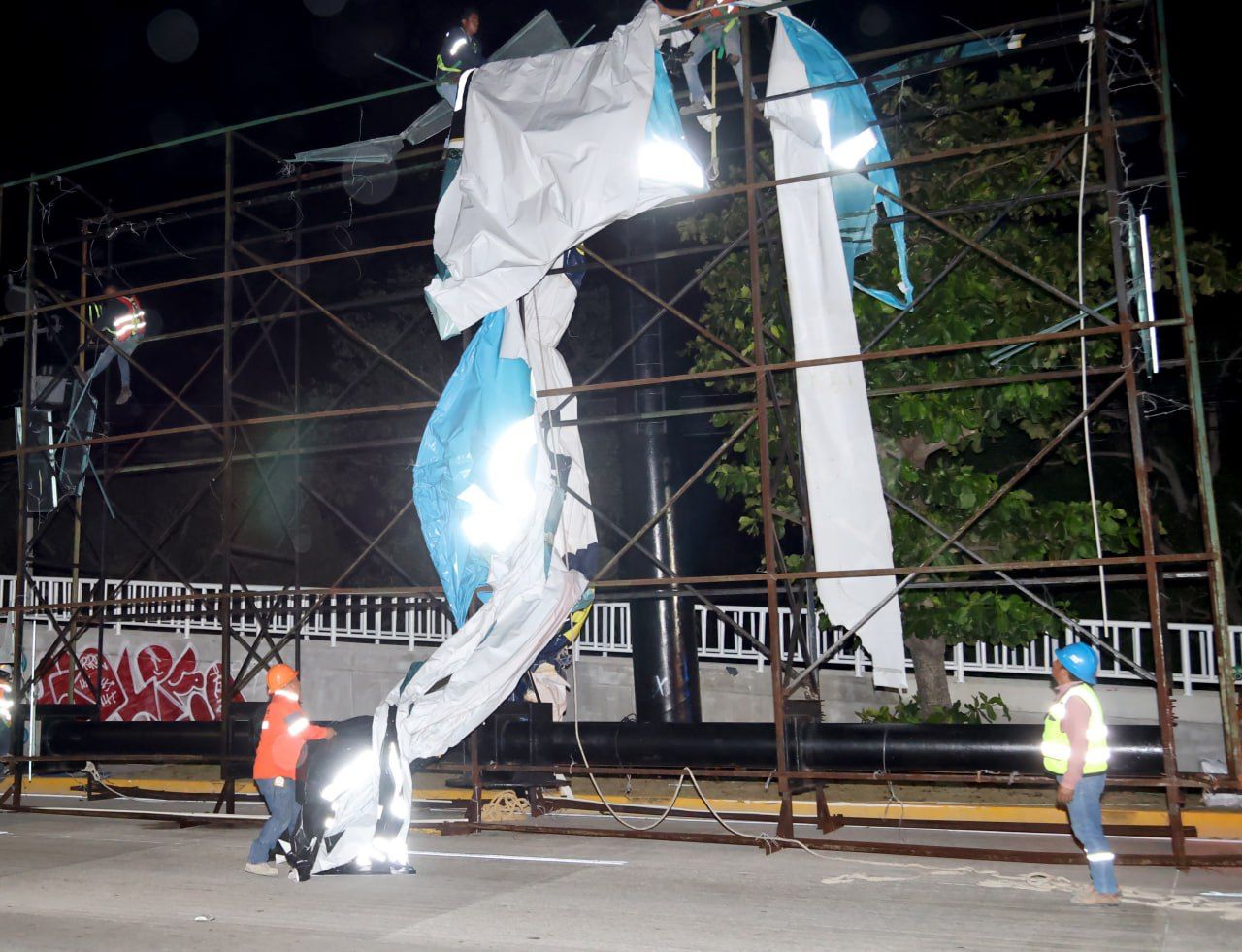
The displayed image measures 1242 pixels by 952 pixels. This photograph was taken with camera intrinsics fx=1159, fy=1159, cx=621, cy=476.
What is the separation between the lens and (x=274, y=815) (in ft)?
28.6

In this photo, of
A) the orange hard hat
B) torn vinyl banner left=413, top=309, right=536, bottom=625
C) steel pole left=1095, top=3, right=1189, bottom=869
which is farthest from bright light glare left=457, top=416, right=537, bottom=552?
steel pole left=1095, top=3, right=1189, bottom=869

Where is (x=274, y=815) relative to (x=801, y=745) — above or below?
below

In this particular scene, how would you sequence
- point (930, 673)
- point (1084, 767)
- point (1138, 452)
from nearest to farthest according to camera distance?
point (1084, 767) < point (1138, 452) < point (930, 673)

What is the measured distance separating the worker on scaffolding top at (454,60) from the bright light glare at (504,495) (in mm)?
3188

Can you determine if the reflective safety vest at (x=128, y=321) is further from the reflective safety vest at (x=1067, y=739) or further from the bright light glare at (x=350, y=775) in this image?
the reflective safety vest at (x=1067, y=739)

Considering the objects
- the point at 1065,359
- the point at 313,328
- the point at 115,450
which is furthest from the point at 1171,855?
the point at 115,450

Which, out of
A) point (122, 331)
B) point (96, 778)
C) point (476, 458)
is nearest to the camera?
point (476, 458)

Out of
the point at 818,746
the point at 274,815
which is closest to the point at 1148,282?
the point at 818,746

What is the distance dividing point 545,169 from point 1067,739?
19.9 feet

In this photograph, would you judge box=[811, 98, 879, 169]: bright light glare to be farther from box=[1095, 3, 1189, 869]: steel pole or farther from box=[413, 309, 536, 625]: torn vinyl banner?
box=[413, 309, 536, 625]: torn vinyl banner

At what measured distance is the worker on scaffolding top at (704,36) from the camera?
981 centimetres

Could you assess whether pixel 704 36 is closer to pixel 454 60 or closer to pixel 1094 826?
pixel 454 60

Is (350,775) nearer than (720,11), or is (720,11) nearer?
(350,775)

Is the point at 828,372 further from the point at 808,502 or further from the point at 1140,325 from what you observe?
the point at 1140,325
